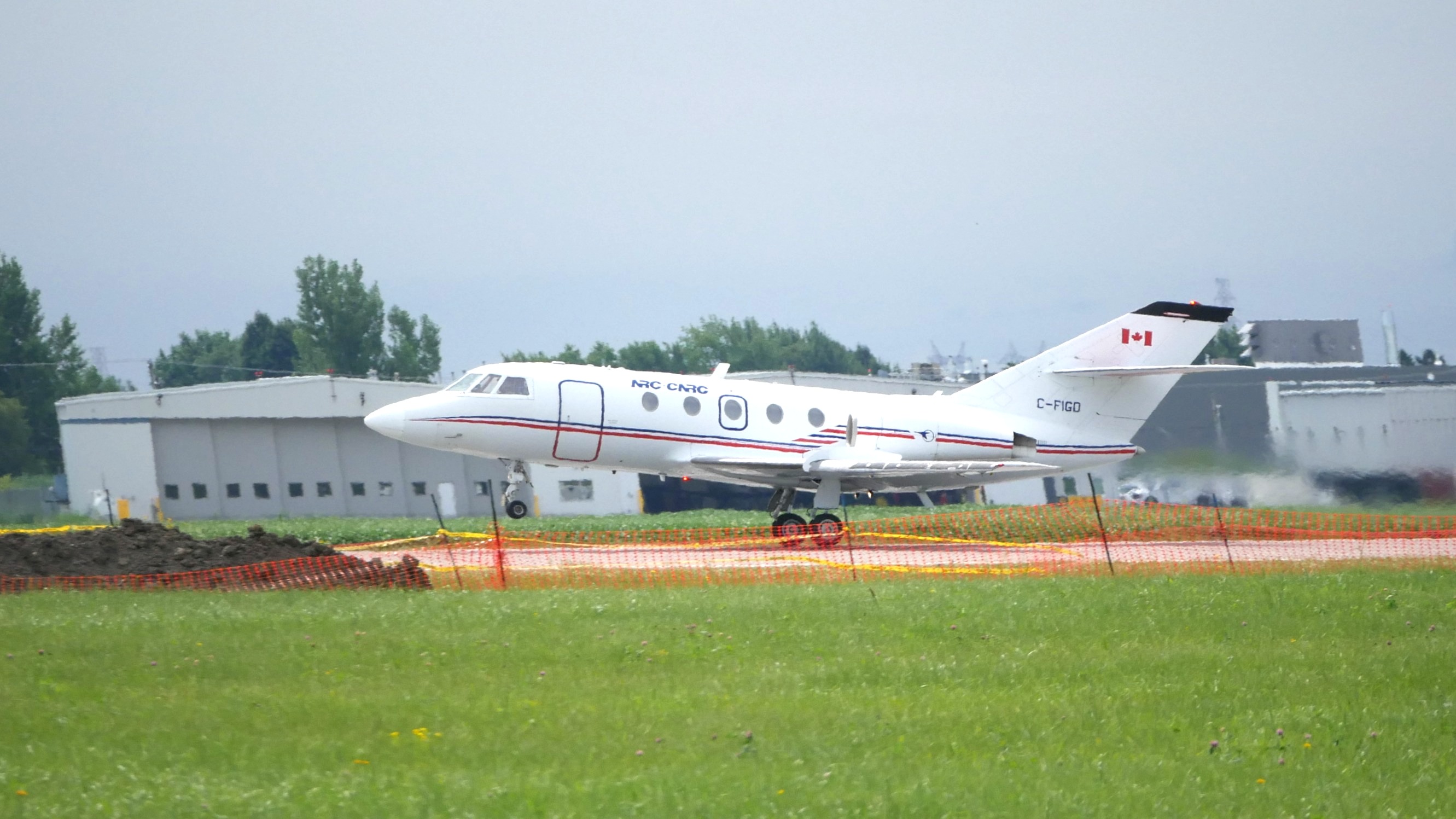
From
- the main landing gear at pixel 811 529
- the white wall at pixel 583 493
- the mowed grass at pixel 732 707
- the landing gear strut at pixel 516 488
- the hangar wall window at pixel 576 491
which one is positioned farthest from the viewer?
the hangar wall window at pixel 576 491

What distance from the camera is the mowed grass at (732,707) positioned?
8352 mm

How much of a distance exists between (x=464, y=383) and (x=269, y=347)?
104390 mm

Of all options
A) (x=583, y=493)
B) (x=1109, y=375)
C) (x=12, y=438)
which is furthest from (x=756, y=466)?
(x=12, y=438)

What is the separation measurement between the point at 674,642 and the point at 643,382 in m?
14.9

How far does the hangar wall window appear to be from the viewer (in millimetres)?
46312

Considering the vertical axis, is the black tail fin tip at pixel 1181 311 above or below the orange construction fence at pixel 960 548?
above

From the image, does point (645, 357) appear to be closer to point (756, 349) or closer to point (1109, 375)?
point (756, 349)

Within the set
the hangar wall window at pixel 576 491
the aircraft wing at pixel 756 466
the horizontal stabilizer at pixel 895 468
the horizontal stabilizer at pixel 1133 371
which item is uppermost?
the horizontal stabilizer at pixel 1133 371

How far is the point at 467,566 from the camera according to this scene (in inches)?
870

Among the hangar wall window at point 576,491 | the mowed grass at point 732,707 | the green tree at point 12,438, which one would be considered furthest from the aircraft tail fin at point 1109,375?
the green tree at point 12,438

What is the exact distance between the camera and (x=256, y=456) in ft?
157

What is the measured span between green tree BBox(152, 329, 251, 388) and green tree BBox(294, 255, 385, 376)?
28.7 meters

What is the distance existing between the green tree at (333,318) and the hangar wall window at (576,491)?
1938 inches

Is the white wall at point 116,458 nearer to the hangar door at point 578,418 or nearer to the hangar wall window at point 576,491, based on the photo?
the hangar wall window at point 576,491
